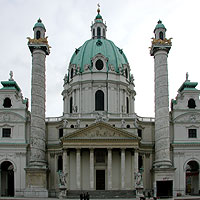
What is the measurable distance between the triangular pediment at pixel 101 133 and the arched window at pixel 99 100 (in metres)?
9.61

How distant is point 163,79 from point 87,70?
1581 cm

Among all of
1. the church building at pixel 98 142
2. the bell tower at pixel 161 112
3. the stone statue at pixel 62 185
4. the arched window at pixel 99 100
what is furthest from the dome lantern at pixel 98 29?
the stone statue at pixel 62 185

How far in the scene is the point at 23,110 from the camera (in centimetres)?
6606

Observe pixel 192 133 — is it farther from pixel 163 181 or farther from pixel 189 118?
pixel 163 181

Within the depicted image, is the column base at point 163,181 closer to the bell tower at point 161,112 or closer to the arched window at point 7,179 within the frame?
the bell tower at point 161,112

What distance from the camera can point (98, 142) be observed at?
205 ft

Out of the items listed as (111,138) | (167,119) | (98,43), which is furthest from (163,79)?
(98,43)

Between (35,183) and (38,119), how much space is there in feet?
30.7

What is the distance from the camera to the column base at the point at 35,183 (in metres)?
59.3

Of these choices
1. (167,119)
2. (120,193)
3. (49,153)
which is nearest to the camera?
(120,193)

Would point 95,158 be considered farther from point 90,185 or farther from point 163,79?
point 163,79

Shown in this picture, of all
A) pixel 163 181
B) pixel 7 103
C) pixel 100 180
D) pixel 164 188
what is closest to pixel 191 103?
pixel 163 181

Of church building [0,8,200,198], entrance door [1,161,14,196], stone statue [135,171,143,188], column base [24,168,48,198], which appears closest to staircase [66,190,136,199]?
church building [0,8,200,198]

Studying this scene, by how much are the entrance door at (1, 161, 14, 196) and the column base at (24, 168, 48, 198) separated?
305 inches
